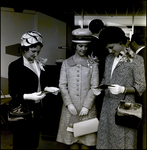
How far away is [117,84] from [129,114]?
0.29 m

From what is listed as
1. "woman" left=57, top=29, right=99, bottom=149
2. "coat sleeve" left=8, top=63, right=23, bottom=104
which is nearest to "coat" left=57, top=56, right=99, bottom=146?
"woman" left=57, top=29, right=99, bottom=149

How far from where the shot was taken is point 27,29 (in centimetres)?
215

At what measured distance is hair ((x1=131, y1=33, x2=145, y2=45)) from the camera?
2084 millimetres

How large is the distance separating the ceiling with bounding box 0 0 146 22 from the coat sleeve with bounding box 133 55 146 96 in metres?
0.46

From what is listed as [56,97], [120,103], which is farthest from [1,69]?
[120,103]

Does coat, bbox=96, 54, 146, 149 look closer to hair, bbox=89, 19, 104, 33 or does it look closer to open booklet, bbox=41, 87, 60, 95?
hair, bbox=89, 19, 104, 33

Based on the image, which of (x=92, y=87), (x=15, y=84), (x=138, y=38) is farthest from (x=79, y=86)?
(x=138, y=38)

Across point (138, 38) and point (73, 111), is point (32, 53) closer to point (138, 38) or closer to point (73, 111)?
point (73, 111)

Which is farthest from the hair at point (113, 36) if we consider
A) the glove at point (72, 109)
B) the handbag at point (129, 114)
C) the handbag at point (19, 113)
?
the handbag at point (19, 113)

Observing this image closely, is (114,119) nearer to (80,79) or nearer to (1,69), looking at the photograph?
(80,79)

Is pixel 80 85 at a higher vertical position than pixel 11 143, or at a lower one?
higher

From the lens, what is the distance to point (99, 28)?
2135 mm

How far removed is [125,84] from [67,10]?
0.89 meters

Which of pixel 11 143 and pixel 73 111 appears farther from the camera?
pixel 11 143
